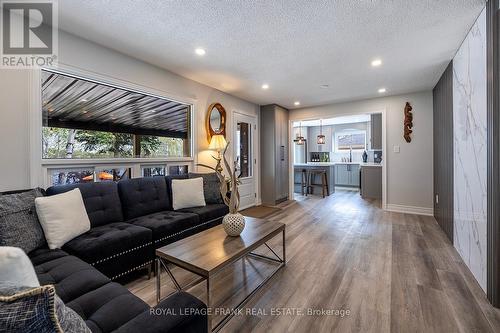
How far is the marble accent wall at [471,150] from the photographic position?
1949mm

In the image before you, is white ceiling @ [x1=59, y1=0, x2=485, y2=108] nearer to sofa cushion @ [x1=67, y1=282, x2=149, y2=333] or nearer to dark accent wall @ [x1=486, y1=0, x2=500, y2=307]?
dark accent wall @ [x1=486, y1=0, x2=500, y2=307]

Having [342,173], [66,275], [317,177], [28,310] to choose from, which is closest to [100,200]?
[66,275]

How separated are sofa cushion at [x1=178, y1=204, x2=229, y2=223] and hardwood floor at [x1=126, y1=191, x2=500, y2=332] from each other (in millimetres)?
652

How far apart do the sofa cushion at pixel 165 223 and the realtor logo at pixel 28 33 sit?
6.00ft

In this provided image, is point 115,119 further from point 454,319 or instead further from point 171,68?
point 454,319

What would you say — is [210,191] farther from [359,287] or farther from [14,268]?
A: [14,268]

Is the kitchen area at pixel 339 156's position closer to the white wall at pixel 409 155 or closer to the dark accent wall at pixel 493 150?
the white wall at pixel 409 155

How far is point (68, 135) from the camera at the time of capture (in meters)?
2.40

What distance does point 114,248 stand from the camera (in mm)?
1866

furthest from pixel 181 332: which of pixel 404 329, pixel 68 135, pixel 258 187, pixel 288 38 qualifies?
pixel 258 187

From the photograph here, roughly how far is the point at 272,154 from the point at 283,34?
10.3 feet

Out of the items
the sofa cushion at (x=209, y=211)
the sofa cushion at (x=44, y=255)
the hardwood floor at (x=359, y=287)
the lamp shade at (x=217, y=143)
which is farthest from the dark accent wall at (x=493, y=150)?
the sofa cushion at (x=44, y=255)

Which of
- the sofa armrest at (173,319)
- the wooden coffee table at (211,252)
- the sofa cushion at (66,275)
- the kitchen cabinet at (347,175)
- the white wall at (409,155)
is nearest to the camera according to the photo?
the sofa armrest at (173,319)

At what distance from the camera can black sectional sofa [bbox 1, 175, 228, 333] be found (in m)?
0.90
